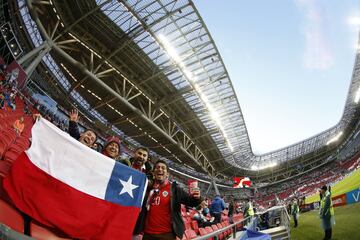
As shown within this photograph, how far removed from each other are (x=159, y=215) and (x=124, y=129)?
23.3m

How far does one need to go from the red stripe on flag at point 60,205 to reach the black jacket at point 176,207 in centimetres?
58

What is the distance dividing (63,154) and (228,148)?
29.8m

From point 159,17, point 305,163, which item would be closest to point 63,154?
point 159,17

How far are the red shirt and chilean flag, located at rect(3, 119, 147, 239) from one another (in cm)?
39

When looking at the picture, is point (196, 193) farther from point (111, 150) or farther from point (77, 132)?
point (77, 132)

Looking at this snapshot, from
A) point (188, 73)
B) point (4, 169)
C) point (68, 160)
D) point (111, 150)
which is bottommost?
point (4, 169)

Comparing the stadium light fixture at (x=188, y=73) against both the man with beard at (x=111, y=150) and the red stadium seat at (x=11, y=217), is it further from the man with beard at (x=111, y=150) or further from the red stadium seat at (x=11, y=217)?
the red stadium seat at (x=11, y=217)

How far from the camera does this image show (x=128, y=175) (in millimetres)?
2949

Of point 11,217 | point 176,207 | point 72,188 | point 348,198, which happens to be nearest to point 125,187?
point 72,188

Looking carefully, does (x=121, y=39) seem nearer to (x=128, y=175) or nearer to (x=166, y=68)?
(x=166, y=68)

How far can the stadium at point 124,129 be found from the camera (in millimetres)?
2381

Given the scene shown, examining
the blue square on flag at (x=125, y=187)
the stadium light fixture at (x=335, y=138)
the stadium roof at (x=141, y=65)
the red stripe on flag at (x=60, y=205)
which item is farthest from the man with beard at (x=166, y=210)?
the stadium light fixture at (x=335, y=138)

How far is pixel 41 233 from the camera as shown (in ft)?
6.87

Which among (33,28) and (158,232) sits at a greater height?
(33,28)
